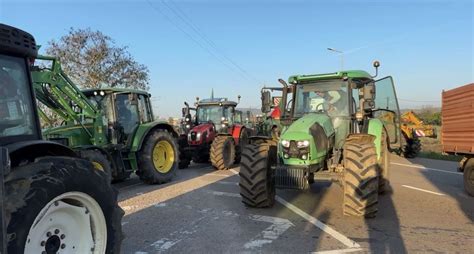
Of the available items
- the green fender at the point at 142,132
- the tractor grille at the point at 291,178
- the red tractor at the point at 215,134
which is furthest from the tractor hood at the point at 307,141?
the red tractor at the point at 215,134

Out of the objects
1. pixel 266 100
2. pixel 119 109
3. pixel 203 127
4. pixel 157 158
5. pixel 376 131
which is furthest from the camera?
pixel 203 127

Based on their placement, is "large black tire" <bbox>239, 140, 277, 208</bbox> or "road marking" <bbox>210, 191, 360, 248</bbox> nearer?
"road marking" <bbox>210, 191, 360, 248</bbox>

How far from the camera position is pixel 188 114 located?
1567 centimetres

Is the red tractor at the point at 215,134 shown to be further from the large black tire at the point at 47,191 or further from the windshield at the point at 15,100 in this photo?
the windshield at the point at 15,100

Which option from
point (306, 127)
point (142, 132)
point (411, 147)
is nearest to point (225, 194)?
point (306, 127)

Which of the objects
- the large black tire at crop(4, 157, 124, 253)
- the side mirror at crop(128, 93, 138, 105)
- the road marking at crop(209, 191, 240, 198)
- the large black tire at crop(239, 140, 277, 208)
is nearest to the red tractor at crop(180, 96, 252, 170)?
the side mirror at crop(128, 93, 138, 105)

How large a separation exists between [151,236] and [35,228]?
2885mm

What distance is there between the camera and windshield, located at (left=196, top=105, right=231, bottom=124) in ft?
52.3

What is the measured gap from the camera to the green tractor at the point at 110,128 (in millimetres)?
8961

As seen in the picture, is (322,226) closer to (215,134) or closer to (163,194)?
(163,194)

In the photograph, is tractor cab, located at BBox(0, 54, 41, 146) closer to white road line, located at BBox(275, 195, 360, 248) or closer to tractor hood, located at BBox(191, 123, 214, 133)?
white road line, located at BBox(275, 195, 360, 248)

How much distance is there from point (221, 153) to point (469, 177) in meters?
6.82

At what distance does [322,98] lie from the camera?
8.59 m

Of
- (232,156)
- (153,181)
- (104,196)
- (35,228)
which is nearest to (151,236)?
(104,196)
